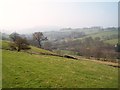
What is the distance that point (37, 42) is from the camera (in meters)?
89.2

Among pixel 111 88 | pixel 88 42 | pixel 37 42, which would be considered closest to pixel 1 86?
pixel 111 88

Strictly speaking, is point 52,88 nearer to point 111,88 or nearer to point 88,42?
point 111,88

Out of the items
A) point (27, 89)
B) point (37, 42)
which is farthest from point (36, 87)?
point (37, 42)

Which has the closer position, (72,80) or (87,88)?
(87,88)

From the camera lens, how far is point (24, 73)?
17031 millimetres

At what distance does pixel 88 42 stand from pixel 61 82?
5056 inches

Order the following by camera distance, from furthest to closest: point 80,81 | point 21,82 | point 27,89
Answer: point 80,81 < point 21,82 < point 27,89

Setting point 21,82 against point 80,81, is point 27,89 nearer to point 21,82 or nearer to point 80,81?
point 21,82

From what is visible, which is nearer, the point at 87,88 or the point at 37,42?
the point at 87,88

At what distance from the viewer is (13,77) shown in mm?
15328

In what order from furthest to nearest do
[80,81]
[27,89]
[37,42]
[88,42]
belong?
[88,42] → [37,42] → [80,81] → [27,89]

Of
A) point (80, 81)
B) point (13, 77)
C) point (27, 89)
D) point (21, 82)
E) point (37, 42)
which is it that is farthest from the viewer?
point (37, 42)

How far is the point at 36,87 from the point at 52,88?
1.11m

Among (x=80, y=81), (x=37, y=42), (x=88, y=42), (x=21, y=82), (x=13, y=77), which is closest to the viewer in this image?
(x=21, y=82)
